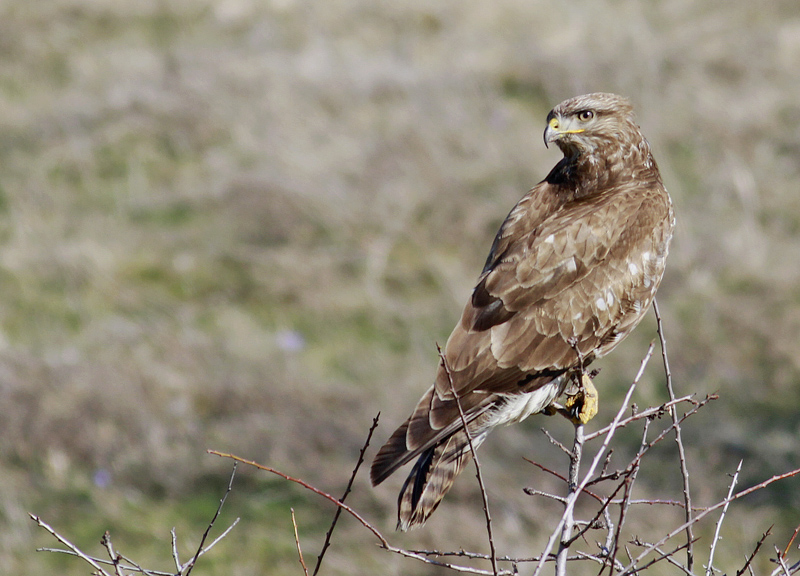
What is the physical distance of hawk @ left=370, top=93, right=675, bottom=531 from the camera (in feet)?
11.0

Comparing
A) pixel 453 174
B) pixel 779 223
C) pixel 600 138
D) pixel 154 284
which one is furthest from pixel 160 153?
pixel 600 138

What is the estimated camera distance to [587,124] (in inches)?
149

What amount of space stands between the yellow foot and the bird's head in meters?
0.99

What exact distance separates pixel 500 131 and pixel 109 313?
4569 millimetres

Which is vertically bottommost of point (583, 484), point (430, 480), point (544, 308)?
point (430, 480)

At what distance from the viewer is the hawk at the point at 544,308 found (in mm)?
3340

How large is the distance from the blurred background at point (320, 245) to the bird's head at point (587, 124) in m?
2.84

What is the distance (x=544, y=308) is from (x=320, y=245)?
541cm

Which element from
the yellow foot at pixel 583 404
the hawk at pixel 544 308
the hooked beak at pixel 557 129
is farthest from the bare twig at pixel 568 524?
the hooked beak at pixel 557 129

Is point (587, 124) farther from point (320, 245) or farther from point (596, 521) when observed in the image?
point (320, 245)

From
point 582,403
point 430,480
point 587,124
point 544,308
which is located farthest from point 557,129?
point 430,480

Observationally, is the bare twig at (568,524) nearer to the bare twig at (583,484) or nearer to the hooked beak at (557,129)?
the bare twig at (583,484)

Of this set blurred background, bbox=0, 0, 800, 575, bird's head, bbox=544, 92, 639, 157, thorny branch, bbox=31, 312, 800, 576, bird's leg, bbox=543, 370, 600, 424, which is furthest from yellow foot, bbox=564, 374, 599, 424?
blurred background, bbox=0, 0, 800, 575

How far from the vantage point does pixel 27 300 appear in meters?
8.34
